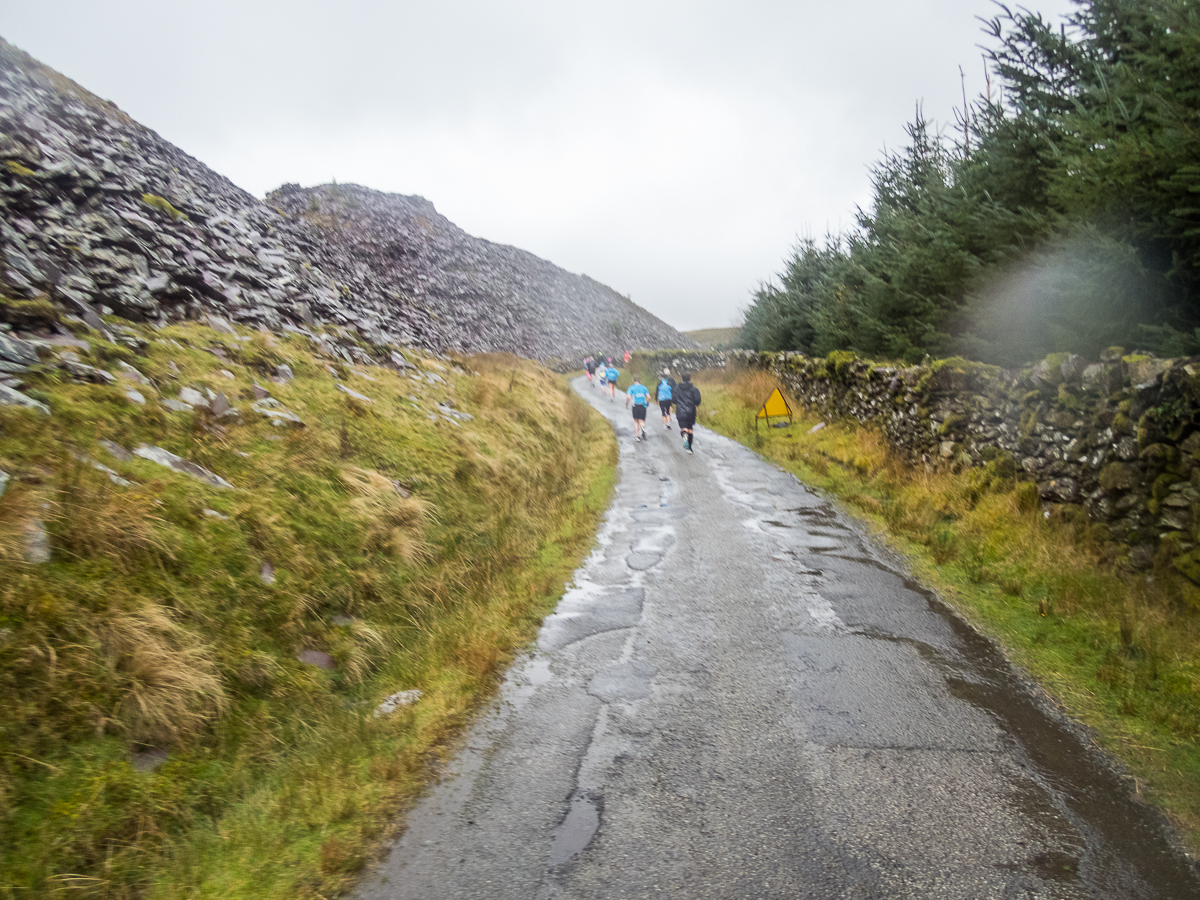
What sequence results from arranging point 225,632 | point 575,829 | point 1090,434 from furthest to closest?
point 1090,434, point 225,632, point 575,829

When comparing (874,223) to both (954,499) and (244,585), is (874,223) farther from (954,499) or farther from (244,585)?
(244,585)

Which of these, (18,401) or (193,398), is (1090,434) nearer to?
(193,398)

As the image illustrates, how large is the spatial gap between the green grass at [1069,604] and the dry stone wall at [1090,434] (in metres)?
0.27

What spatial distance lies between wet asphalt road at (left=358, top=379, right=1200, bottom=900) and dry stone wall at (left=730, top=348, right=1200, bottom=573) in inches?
81.4

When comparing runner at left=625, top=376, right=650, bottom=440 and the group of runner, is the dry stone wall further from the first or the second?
runner at left=625, top=376, right=650, bottom=440

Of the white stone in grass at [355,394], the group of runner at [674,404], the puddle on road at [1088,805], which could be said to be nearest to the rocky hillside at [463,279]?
the group of runner at [674,404]

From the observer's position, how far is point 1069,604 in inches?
239

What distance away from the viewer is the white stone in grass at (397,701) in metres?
4.95

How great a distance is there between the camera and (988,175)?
11555 mm

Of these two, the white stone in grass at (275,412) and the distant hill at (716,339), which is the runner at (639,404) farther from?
the distant hill at (716,339)

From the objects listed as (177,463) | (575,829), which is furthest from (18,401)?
(575,829)

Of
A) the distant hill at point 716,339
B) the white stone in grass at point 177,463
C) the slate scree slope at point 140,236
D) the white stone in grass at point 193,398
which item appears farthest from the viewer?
the distant hill at point 716,339

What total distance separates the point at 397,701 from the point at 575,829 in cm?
206

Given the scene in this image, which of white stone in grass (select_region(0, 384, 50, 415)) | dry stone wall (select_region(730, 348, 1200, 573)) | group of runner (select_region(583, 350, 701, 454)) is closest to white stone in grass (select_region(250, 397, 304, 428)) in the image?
white stone in grass (select_region(0, 384, 50, 415))
